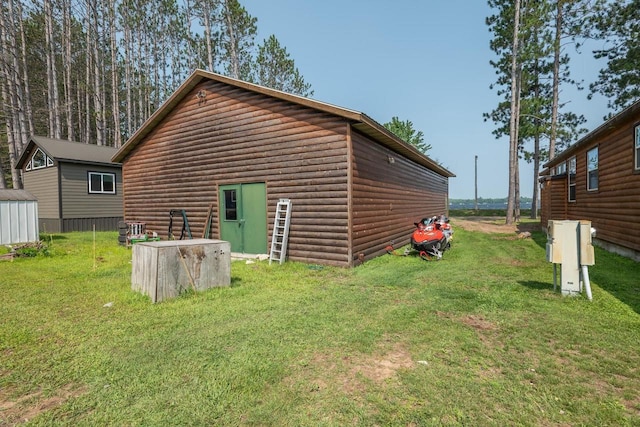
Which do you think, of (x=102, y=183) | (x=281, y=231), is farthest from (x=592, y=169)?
(x=102, y=183)

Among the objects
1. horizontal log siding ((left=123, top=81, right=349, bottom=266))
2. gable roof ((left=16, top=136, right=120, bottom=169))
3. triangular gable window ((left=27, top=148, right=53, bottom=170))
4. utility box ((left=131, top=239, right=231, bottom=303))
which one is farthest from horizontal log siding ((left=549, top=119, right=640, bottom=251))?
triangular gable window ((left=27, top=148, right=53, bottom=170))

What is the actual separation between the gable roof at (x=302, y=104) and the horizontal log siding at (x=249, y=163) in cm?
25

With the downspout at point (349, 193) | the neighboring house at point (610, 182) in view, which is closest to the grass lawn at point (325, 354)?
the downspout at point (349, 193)

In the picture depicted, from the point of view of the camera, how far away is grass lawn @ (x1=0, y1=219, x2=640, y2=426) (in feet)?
8.34

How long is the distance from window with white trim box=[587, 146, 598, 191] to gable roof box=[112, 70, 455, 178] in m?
5.73

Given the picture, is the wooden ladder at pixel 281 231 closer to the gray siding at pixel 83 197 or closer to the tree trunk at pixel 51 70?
the gray siding at pixel 83 197

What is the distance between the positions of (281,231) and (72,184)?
1583 cm

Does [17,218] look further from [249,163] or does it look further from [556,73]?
[556,73]

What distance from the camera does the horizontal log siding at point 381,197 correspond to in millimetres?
8531

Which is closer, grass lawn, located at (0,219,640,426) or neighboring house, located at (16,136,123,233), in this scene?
grass lawn, located at (0,219,640,426)

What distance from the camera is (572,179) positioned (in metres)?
13.7

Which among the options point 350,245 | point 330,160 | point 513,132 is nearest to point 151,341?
point 350,245

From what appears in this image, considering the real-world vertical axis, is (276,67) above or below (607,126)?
above

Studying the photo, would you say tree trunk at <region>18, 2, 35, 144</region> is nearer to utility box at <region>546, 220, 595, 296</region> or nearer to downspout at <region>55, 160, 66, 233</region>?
downspout at <region>55, 160, 66, 233</region>
